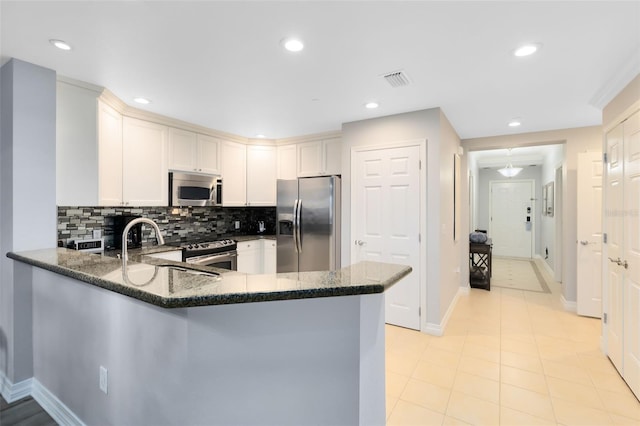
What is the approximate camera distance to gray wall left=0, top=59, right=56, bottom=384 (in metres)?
2.09

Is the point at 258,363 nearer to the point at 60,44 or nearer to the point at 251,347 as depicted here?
the point at 251,347

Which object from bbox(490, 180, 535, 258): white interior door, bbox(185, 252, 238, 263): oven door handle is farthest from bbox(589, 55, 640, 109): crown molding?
bbox(490, 180, 535, 258): white interior door

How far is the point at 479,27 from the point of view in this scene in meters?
1.77

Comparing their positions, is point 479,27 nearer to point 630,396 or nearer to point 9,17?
point 9,17

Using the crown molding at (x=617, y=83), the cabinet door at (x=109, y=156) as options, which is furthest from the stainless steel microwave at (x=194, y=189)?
the crown molding at (x=617, y=83)

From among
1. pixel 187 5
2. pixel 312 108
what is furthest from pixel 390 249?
pixel 187 5

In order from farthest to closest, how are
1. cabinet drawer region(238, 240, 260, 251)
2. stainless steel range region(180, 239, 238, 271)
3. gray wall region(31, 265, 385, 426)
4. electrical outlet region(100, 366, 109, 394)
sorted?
cabinet drawer region(238, 240, 260, 251) → stainless steel range region(180, 239, 238, 271) → electrical outlet region(100, 366, 109, 394) → gray wall region(31, 265, 385, 426)

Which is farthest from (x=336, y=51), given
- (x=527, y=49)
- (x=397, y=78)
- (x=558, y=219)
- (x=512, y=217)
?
(x=512, y=217)

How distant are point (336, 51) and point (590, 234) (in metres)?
3.77

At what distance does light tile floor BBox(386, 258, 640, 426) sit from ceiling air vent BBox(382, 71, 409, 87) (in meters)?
2.39

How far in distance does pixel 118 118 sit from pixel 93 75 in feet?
2.39

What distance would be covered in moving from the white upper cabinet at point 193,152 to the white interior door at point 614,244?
165 inches

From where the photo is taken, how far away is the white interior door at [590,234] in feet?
11.9

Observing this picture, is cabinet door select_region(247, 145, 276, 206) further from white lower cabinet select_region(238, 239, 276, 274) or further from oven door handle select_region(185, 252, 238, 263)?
oven door handle select_region(185, 252, 238, 263)
